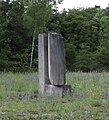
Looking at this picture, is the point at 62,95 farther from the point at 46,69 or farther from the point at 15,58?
the point at 15,58

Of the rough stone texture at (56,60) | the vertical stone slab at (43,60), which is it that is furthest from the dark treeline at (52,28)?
the rough stone texture at (56,60)

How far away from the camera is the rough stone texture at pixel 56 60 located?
31.3ft

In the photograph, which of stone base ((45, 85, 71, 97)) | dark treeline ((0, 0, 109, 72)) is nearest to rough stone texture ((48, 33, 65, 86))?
stone base ((45, 85, 71, 97))

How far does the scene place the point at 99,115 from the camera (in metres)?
5.95

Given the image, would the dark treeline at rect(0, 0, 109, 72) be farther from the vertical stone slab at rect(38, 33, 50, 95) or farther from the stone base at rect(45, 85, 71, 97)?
the stone base at rect(45, 85, 71, 97)

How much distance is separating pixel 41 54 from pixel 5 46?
94.1ft

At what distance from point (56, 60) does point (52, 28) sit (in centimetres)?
3368

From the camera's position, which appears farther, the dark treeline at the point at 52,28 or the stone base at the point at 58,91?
the dark treeline at the point at 52,28

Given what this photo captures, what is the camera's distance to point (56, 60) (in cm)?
966

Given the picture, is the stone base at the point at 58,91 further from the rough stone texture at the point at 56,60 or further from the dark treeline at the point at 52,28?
the dark treeline at the point at 52,28

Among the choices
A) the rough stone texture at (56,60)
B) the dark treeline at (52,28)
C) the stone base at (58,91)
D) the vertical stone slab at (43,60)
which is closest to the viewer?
the stone base at (58,91)

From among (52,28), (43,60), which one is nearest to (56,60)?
(43,60)

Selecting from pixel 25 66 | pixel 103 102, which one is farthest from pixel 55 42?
pixel 25 66

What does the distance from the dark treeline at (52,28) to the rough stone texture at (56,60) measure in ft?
70.8
